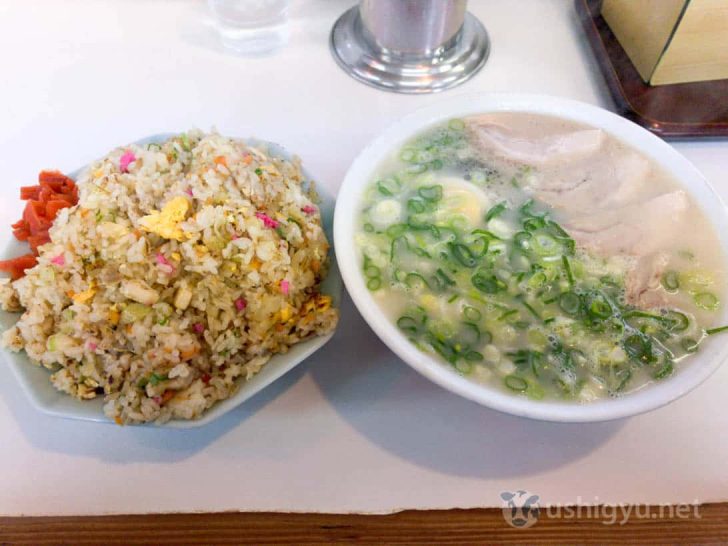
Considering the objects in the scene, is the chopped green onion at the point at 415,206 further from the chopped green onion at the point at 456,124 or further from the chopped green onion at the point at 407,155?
the chopped green onion at the point at 456,124

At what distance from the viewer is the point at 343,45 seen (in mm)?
2465

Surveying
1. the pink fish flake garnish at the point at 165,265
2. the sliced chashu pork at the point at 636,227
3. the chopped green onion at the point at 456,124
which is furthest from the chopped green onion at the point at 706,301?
the pink fish flake garnish at the point at 165,265

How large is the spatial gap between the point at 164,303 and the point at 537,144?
120 centimetres

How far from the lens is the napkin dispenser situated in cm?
193

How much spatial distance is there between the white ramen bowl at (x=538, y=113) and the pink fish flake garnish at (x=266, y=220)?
167 millimetres

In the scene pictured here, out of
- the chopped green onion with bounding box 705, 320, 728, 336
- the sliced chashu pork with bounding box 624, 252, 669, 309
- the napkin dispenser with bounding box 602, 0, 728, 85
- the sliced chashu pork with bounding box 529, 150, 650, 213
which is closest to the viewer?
the chopped green onion with bounding box 705, 320, 728, 336

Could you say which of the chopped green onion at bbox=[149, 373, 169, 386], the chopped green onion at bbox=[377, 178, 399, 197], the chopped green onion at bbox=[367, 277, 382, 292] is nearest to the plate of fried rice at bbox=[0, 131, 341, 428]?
the chopped green onion at bbox=[149, 373, 169, 386]

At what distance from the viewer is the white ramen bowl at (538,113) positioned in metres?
1.18

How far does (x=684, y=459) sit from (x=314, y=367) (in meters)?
1.02

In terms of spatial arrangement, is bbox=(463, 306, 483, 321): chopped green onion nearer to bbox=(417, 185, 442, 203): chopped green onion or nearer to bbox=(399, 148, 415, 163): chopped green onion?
bbox=(417, 185, 442, 203): chopped green onion

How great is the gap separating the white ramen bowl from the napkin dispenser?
1.83 feet

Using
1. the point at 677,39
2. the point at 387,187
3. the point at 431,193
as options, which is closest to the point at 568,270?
the point at 431,193

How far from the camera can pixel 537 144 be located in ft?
5.68

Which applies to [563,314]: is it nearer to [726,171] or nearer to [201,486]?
[201,486]
